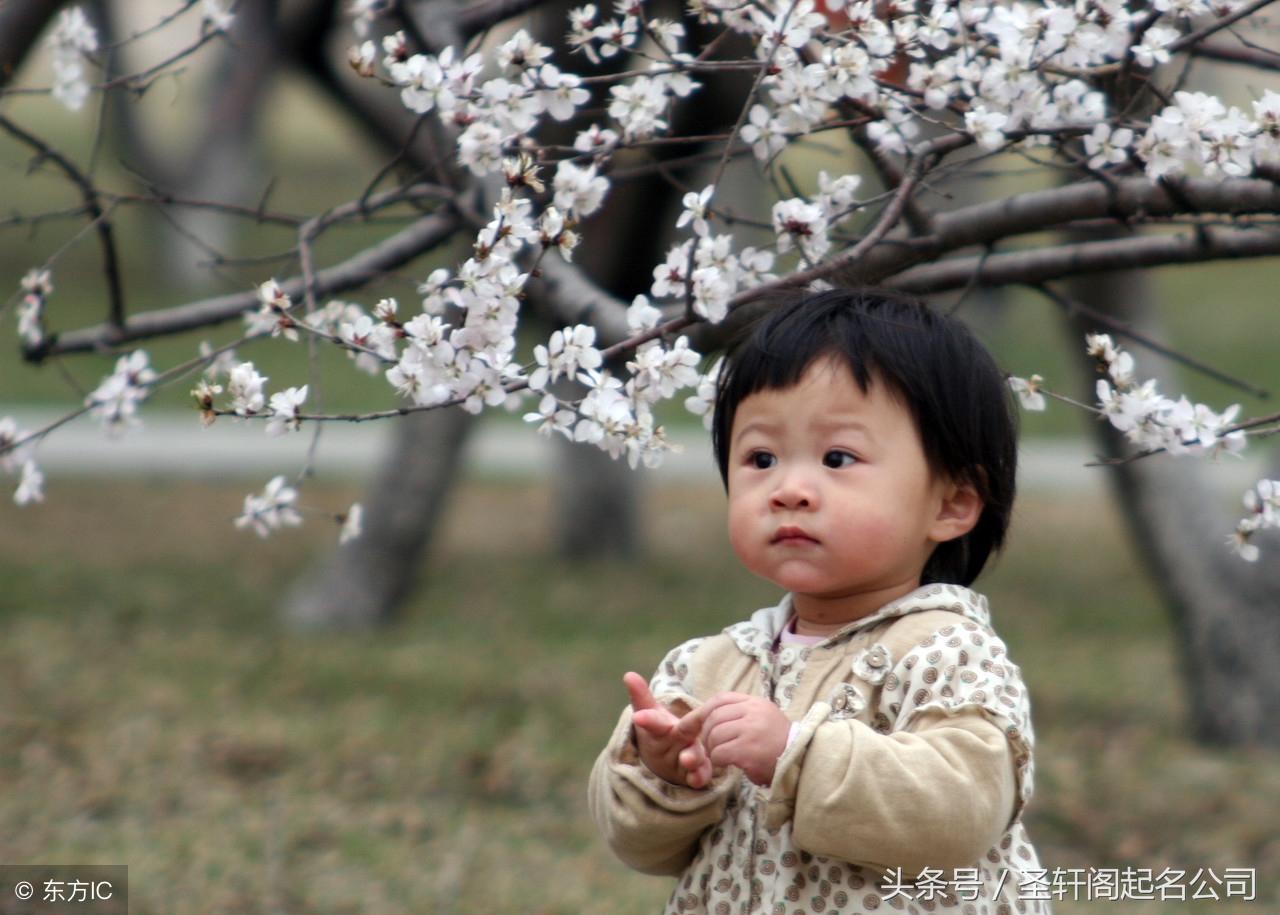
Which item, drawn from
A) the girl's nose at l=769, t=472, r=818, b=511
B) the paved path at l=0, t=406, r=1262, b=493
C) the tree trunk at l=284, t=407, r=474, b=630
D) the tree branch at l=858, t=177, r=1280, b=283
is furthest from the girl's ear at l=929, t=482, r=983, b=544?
the paved path at l=0, t=406, r=1262, b=493

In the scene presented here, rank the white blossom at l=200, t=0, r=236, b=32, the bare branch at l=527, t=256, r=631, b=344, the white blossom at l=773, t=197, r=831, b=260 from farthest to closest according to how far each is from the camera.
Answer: the white blossom at l=200, t=0, r=236, b=32 < the bare branch at l=527, t=256, r=631, b=344 < the white blossom at l=773, t=197, r=831, b=260

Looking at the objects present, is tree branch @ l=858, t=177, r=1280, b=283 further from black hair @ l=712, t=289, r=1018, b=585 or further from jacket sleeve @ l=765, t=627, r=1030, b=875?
jacket sleeve @ l=765, t=627, r=1030, b=875

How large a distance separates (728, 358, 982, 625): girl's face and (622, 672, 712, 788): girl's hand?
20cm

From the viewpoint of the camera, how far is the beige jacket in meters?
1.74

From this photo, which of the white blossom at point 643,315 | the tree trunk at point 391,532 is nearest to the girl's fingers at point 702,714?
the white blossom at point 643,315

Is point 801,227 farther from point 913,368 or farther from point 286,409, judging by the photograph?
point 286,409

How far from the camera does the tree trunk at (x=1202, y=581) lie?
15.2 ft

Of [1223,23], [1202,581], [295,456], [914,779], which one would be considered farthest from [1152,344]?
[295,456]

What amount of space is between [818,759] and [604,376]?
584 millimetres

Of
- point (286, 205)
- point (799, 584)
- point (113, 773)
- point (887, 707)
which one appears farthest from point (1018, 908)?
point (286, 205)

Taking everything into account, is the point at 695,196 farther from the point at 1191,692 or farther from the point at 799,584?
the point at 1191,692

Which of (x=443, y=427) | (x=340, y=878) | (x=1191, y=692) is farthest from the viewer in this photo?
(x=443, y=427)

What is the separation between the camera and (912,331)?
6.32ft

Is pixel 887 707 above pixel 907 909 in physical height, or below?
above
